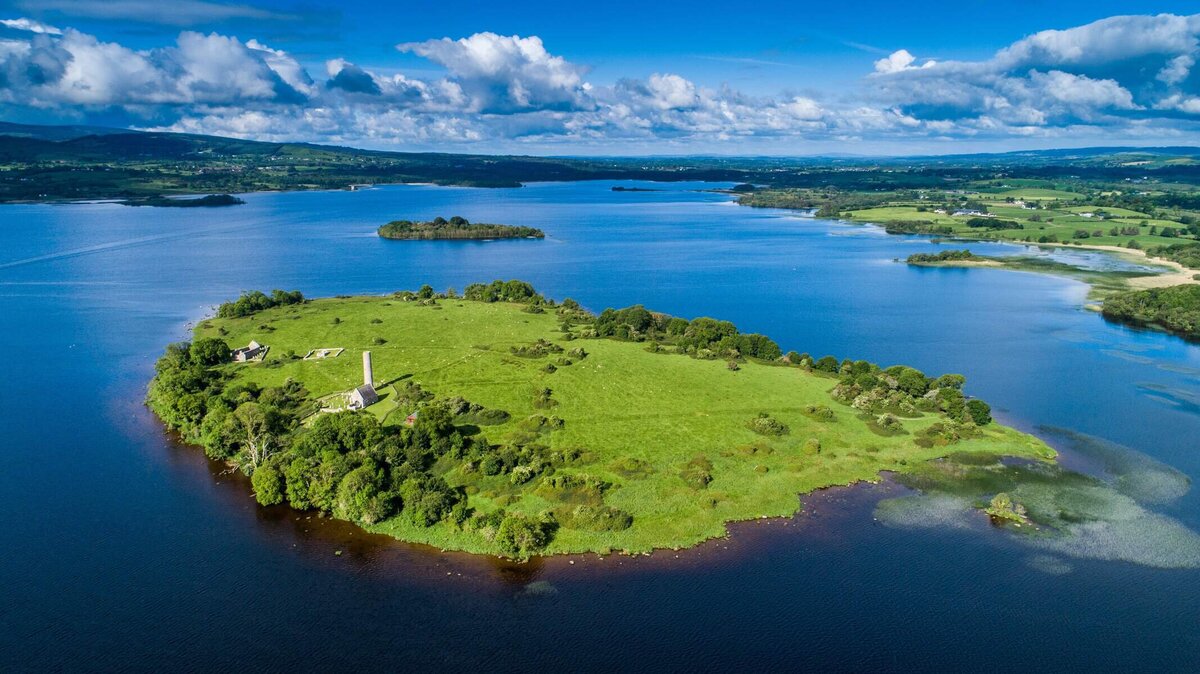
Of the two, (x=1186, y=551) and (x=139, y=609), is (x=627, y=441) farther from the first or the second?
(x=1186, y=551)

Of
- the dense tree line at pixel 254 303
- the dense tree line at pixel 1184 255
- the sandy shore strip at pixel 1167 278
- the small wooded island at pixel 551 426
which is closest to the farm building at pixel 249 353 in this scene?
the small wooded island at pixel 551 426

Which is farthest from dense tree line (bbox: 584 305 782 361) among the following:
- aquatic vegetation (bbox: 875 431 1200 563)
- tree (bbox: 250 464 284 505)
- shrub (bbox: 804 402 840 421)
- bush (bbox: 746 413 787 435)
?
Answer: tree (bbox: 250 464 284 505)

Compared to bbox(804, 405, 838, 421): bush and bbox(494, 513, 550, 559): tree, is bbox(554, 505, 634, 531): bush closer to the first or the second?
bbox(494, 513, 550, 559): tree

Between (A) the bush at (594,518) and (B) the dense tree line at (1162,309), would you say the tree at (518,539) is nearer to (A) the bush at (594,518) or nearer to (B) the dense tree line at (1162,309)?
(A) the bush at (594,518)

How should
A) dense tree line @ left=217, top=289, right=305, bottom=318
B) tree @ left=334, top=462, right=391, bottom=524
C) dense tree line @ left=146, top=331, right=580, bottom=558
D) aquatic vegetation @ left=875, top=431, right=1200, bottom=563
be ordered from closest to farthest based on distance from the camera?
aquatic vegetation @ left=875, top=431, right=1200, bottom=563
dense tree line @ left=146, top=331, right=580, bottom=558
tree @ left=334, top=462, right=391, bottom=524
dense tree line @ left=217, top=289, right=305, bottom=318

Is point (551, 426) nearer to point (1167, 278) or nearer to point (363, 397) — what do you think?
point (363, 397)

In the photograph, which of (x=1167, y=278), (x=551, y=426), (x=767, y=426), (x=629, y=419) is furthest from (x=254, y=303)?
(x=1167, y=278)

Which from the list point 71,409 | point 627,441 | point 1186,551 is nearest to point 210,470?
point 71,409
